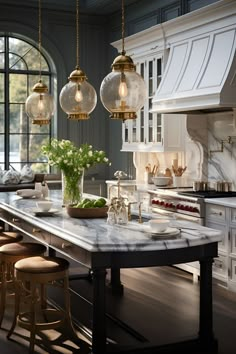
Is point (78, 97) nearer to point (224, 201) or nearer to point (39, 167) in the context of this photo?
A: point (224, 201)

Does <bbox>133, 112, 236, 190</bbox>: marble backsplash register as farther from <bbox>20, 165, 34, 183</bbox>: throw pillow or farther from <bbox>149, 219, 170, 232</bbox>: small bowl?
<bbox>149, 219, 170, 232</bbox>: small bowl

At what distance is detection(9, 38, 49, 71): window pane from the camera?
8.98 metres

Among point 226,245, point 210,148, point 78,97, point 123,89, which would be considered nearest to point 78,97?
point 78,97

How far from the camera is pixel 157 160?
7.80 m

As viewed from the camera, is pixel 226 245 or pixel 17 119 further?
pixel 17 119

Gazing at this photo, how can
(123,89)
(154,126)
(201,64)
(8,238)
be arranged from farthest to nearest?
(154,126) < (201,64) < (8,238) < (123,89)

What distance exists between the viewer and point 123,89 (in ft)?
13.0

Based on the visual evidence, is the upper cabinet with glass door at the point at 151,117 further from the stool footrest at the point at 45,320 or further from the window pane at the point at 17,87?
the stool footrest at the point at 45,320

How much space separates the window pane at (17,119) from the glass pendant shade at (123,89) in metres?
5.31

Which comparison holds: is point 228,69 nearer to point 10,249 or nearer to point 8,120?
→ point 10,249

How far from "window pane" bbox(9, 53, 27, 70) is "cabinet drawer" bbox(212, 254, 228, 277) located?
4979 mm

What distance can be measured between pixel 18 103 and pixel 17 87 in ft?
0.82

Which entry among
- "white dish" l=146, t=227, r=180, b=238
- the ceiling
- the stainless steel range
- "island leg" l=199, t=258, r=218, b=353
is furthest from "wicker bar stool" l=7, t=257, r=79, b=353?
the ceiling

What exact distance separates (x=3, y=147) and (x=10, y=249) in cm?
477
